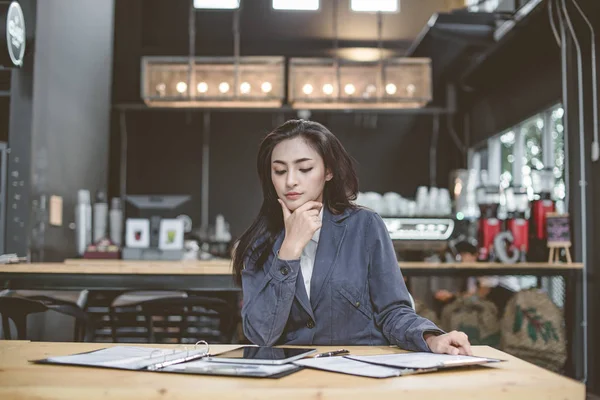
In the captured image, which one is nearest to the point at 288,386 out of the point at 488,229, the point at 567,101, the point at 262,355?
the point at 262,355

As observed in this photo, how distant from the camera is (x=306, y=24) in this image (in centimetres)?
791

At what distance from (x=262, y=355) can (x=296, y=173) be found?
1.93ft

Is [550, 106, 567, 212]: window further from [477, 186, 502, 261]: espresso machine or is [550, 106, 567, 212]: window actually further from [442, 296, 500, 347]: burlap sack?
[442, 296, 500, 347]: burlap sack

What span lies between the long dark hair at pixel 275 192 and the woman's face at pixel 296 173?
0.04 m

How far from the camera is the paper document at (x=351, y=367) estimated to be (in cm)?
107

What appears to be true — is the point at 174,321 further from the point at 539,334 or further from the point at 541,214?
the point at 541,214

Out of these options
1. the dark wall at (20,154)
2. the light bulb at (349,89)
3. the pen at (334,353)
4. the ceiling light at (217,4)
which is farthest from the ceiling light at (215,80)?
the pen at (334,353)

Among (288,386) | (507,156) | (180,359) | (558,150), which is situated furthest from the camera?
(507,156)

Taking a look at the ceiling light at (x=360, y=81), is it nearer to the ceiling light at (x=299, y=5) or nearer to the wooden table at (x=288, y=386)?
the ceiling light at (x=299, y=5)

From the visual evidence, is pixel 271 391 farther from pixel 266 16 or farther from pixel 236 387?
pixel 266 16

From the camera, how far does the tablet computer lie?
1.17 metres

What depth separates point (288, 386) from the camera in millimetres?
987

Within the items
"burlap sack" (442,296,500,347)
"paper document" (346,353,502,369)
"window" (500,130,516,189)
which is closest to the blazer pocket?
"paper document" (346,353,502,369)

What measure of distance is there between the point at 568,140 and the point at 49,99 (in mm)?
3975
